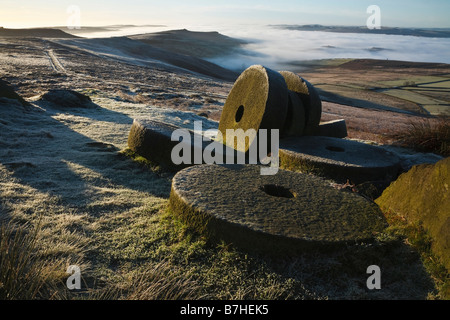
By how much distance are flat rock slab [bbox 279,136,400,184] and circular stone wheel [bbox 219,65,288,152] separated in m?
0.61

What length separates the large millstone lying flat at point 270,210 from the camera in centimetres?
324

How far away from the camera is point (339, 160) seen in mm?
6039

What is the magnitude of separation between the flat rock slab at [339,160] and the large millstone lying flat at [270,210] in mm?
1225

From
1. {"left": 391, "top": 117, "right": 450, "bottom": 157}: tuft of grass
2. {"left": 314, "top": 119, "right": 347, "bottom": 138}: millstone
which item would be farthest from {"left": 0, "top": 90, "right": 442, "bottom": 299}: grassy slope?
{"left": 391, "top": 117, "right": 450, "bottom": 157}: tuft of grass

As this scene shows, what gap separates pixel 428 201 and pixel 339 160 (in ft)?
8.61

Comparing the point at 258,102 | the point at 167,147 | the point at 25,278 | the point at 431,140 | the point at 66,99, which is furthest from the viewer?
the point at 66,99

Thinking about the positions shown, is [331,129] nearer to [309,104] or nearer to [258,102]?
[309,104]

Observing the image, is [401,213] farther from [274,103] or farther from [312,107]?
[312,107]

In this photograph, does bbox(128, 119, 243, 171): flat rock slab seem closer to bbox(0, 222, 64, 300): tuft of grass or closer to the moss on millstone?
the moss on millstone

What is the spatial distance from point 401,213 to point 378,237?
1.91 feet

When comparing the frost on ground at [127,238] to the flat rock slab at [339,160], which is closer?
the frost on ground at [127,238]

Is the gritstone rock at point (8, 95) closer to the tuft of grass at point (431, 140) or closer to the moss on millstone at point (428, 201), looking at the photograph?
the moss on millstone at point (428, 201)

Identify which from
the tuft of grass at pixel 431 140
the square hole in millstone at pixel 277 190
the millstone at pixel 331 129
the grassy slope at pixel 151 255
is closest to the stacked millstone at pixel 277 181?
the square hole in millstone at pixel 277 190

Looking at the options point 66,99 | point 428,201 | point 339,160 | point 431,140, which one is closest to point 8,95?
point 66,99
